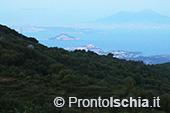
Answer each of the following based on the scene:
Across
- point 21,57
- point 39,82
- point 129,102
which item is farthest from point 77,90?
point 21,57

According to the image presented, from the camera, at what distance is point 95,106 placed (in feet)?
26.2

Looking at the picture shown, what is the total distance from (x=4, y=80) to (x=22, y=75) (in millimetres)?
1460

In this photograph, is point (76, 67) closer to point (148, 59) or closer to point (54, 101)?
point (54, 101)

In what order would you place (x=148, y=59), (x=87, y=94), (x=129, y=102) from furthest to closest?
(x=148, y=59)
(x=87, y=94)
(x=129, y=102)

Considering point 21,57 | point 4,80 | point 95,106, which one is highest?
point 21,57

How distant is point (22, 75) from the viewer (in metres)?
12.0

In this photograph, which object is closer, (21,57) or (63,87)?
(63,87)

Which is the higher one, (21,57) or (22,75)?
(21,57)

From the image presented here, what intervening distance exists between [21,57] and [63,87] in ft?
21.4

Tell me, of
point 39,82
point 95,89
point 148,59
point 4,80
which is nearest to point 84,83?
point 95,89

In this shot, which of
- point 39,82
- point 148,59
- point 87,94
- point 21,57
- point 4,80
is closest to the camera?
point 87,94

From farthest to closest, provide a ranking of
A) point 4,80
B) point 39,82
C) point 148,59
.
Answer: point 148,59 < point 39,82 < point 4,80

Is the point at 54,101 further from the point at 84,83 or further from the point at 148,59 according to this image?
the point at 148,59

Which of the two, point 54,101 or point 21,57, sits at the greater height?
point 21,57
